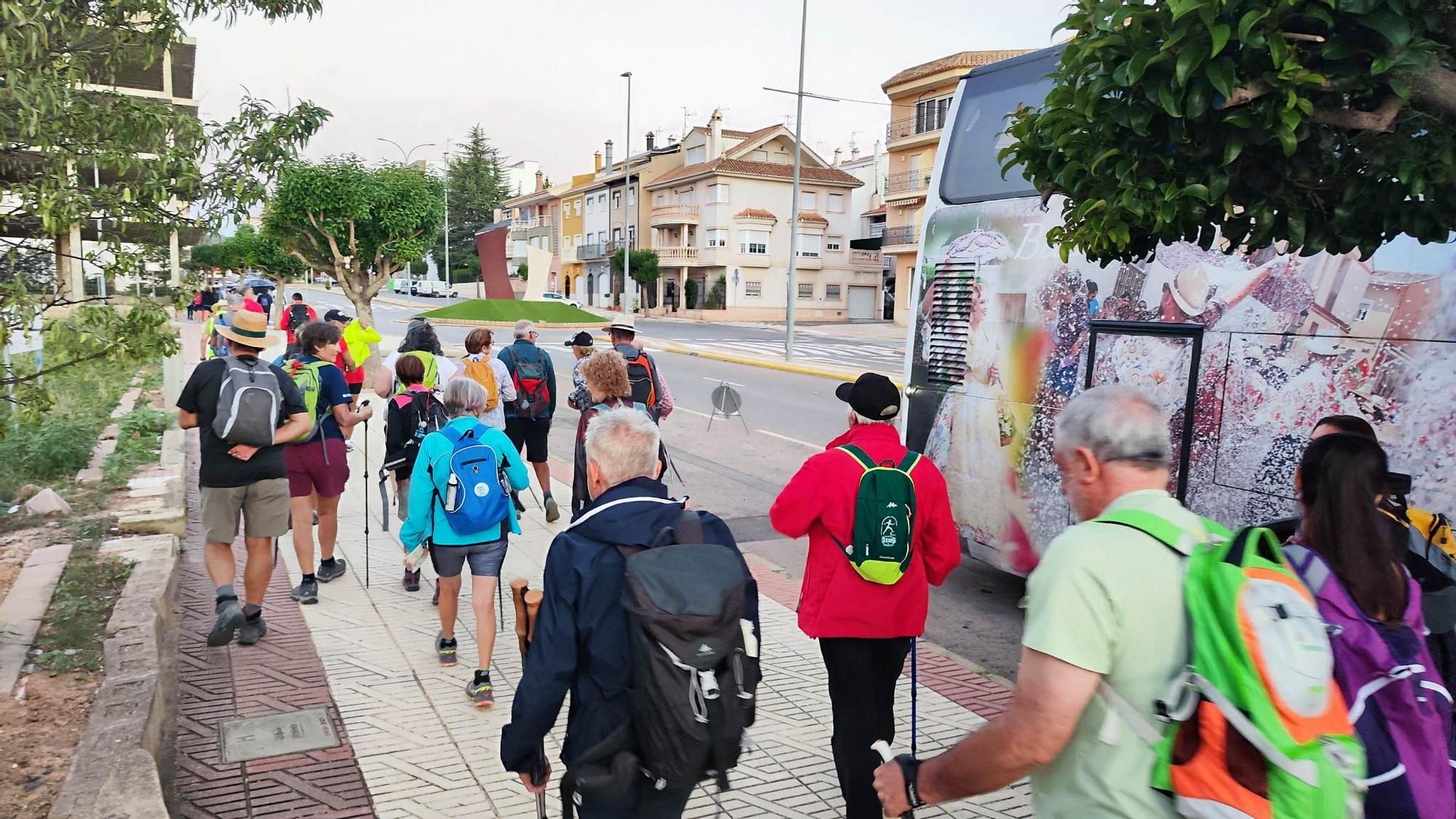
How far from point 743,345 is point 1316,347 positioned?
3047cm

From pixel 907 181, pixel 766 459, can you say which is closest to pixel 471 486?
pixel 766 459

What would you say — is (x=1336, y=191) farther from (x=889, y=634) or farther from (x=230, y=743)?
(x=230, y=743)

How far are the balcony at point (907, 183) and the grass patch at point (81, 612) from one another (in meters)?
47.4

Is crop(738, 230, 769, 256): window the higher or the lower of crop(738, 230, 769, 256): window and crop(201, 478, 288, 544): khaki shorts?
the higher

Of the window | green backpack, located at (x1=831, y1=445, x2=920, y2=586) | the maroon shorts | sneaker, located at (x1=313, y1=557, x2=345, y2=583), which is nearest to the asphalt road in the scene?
green backpack, located at (x1=831, y1=445, x2=920, y2=586)

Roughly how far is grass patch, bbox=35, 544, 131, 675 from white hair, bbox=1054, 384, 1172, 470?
4817mm

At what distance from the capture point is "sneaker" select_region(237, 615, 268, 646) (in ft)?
18.1

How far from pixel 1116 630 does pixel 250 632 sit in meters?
5.09

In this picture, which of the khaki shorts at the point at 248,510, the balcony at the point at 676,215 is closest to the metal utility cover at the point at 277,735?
the khaki shorts at the point at 248,510

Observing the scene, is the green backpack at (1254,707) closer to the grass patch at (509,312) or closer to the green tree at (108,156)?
the green tree at (108,156)

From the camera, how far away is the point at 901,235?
52.0 metres

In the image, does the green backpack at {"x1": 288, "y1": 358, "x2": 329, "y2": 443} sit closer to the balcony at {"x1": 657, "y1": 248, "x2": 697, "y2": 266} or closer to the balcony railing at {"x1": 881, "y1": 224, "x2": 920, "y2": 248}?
the balcony railing at {"x1": 881, "y1": 224, "x2": 920, "y2": 248}

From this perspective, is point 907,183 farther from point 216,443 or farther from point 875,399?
point 875,399

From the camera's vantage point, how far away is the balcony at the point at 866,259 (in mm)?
62469
